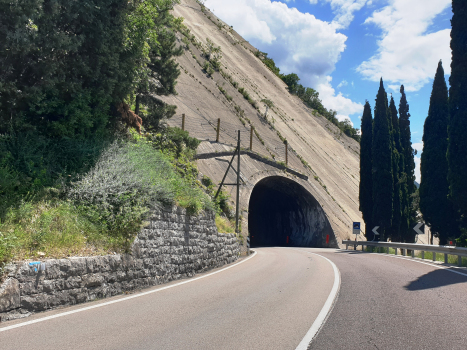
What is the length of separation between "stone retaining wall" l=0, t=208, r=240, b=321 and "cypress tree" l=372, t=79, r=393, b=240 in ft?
70.2

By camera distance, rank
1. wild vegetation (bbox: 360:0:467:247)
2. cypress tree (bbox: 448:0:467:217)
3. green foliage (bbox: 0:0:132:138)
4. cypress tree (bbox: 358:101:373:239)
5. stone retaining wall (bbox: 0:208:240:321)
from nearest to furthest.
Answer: stone retaining wall (bbox: 0:208:240:321) < green foliage (bbox: 0:0:132:138) < cypress tree (bbox: 448:0:467:217) < wild vegetation (bbox: 360:0:467:247) < cypress tree (bbox: 358:101:373:239)

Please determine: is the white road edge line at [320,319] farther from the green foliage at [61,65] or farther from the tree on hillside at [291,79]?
the tree on hillside at [291,79]

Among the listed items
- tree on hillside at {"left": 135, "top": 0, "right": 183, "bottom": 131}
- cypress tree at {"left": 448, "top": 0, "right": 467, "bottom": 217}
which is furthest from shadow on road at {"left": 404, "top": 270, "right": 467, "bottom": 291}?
tree on hillside at {"left": 135, "top": 0, "right": 183, "bottom": 131}

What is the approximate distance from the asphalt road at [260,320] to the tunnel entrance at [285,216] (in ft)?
85.1

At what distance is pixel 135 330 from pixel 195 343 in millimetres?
1024

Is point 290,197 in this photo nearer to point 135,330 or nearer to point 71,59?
point 71,59

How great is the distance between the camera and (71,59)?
1117cm

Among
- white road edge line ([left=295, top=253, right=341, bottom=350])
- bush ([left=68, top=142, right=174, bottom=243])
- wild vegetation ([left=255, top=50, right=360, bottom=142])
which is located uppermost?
wild vegetation ([left=255, top=50, right=360, bottom=142])

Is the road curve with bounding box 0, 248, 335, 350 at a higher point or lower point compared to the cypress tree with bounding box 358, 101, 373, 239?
lower

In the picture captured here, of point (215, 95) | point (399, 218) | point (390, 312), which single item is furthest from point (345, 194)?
point (390, 312)

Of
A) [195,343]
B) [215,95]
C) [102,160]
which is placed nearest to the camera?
[195,343]

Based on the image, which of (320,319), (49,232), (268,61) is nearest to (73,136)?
(49,232)

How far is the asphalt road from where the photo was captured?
4.68 meters

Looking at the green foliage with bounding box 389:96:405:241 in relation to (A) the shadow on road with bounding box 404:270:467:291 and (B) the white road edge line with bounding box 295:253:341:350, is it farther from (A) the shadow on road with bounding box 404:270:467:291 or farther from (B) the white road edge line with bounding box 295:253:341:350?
(B) the white road edge line with bounding box 295:253:341:350
